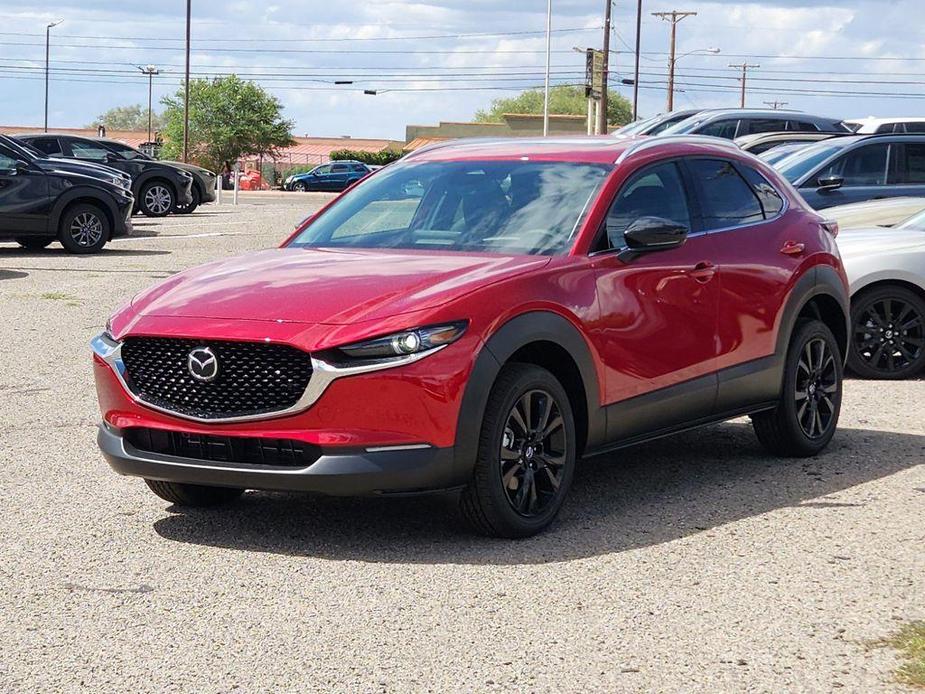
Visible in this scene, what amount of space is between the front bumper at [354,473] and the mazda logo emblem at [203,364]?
13.2 inches

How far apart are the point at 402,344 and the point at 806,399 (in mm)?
3214

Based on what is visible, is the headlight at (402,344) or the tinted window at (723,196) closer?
the headlight at (402,344)

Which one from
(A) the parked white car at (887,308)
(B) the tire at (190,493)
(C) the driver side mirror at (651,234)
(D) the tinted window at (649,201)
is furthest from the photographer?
(A) the parked white car at (887,308)

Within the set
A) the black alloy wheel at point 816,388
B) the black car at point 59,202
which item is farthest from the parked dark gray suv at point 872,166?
the black alloy wheel at point 816,388

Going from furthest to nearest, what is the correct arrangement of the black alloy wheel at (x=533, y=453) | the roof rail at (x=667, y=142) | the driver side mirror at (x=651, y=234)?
the roof rail at (x=667, y=142)
the driver side mirror at (x=651, y=234)
the black alloy wheel at (x=533, y=453)

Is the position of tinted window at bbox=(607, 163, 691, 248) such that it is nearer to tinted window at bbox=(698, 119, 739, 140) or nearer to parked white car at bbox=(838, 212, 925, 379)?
parked white car at bbox=(838, 212, 925, 379)

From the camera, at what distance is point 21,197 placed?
20.6 metres

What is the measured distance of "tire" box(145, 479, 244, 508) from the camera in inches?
264

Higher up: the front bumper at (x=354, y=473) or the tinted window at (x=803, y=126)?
the tinted window at (x=803, y=126)

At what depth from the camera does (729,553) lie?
617cm

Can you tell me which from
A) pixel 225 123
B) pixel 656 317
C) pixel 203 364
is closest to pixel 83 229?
pixel 656 317

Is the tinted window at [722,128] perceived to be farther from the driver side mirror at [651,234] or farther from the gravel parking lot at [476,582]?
the driver side mirror at [651,234]

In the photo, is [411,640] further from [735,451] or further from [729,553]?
[735,451]

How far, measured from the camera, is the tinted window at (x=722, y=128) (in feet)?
80.6
